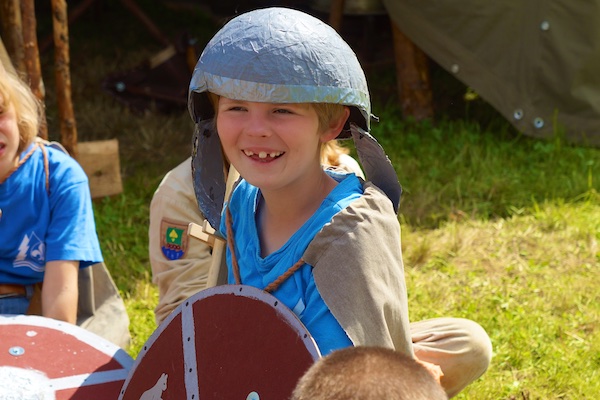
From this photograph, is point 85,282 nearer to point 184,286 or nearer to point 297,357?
point 184,286

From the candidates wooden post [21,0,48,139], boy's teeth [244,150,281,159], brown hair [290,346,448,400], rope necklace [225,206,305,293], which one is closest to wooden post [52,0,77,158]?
wooden post [21,0,48,139]

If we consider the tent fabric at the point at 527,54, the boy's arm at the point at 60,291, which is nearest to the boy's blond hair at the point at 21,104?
the boy's arm at the point at 60,291

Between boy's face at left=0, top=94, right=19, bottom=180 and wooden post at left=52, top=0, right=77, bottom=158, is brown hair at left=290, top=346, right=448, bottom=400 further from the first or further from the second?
wooden post at left=52, top=0, right=77, bottom=158

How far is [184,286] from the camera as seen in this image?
315cm

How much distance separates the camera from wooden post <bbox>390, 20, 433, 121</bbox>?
6.34 metres

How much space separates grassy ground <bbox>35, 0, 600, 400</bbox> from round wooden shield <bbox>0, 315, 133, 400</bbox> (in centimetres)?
93

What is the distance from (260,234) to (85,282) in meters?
1.14

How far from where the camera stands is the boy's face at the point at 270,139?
7.25ft

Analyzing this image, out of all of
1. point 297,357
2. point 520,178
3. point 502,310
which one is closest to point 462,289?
point 502,310

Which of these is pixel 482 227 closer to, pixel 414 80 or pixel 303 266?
pixel 414 80

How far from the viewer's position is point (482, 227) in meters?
4.89

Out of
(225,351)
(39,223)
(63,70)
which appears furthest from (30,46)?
(225,351)

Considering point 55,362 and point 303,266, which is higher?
point 303,266

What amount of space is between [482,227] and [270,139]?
9.38ft
